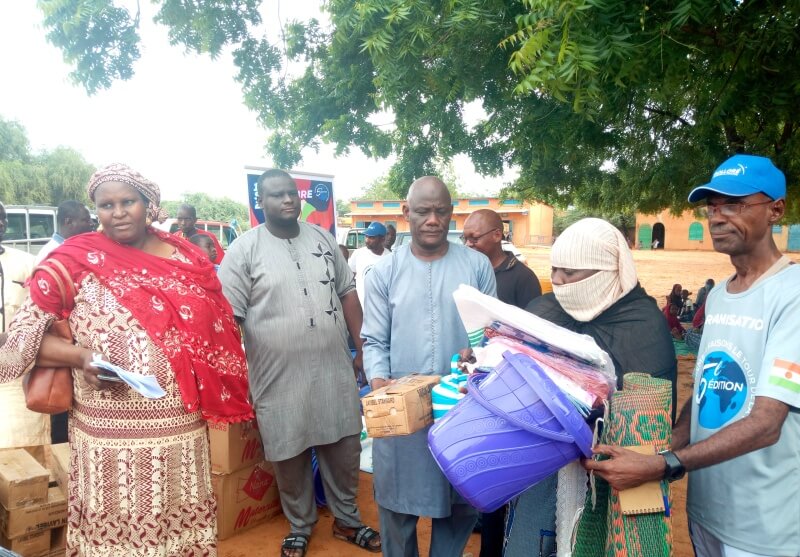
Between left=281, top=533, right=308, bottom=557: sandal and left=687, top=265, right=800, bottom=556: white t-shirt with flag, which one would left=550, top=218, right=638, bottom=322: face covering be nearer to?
left=687, top=265, right=800, bottom=556: white t-shirt with flag

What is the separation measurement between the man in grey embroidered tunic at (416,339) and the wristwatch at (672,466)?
1163 millimetres

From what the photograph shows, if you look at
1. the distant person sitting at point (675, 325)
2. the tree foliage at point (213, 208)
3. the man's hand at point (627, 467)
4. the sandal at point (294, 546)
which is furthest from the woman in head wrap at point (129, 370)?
the tree foliage at point (213, 208)

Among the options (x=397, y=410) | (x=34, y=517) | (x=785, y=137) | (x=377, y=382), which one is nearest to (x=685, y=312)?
(x=785, y=137)

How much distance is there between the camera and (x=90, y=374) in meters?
1.92

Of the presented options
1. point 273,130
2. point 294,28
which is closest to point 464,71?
point 294,28

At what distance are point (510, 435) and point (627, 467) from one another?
12.2 inches

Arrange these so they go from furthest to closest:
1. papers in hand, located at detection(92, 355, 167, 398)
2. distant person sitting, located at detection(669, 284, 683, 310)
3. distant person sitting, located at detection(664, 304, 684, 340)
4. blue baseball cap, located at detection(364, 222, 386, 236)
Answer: distant person sitting, located at detection(669, 284, 683, 310)
distant person sitting, located at detection(664, 304, 684, 340)
blue baseball cap, located at detection(364, 222, 386, 236)
papers in hand, located at detection(92, 355, 167, 398)

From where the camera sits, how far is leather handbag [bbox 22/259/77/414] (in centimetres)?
199

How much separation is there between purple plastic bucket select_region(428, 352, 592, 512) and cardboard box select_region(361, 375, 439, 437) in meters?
0.23

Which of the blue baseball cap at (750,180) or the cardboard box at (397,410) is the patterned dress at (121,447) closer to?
the cardboard box at (397,410)

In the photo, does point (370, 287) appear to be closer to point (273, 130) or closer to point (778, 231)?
point (273, 130)

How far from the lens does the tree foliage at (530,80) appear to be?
2719 millimetres

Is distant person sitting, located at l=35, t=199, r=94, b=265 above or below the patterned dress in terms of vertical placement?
above

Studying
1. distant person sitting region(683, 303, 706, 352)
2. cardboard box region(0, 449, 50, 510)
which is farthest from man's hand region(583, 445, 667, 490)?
distant person sitting region(683, 303, 706, 352)
